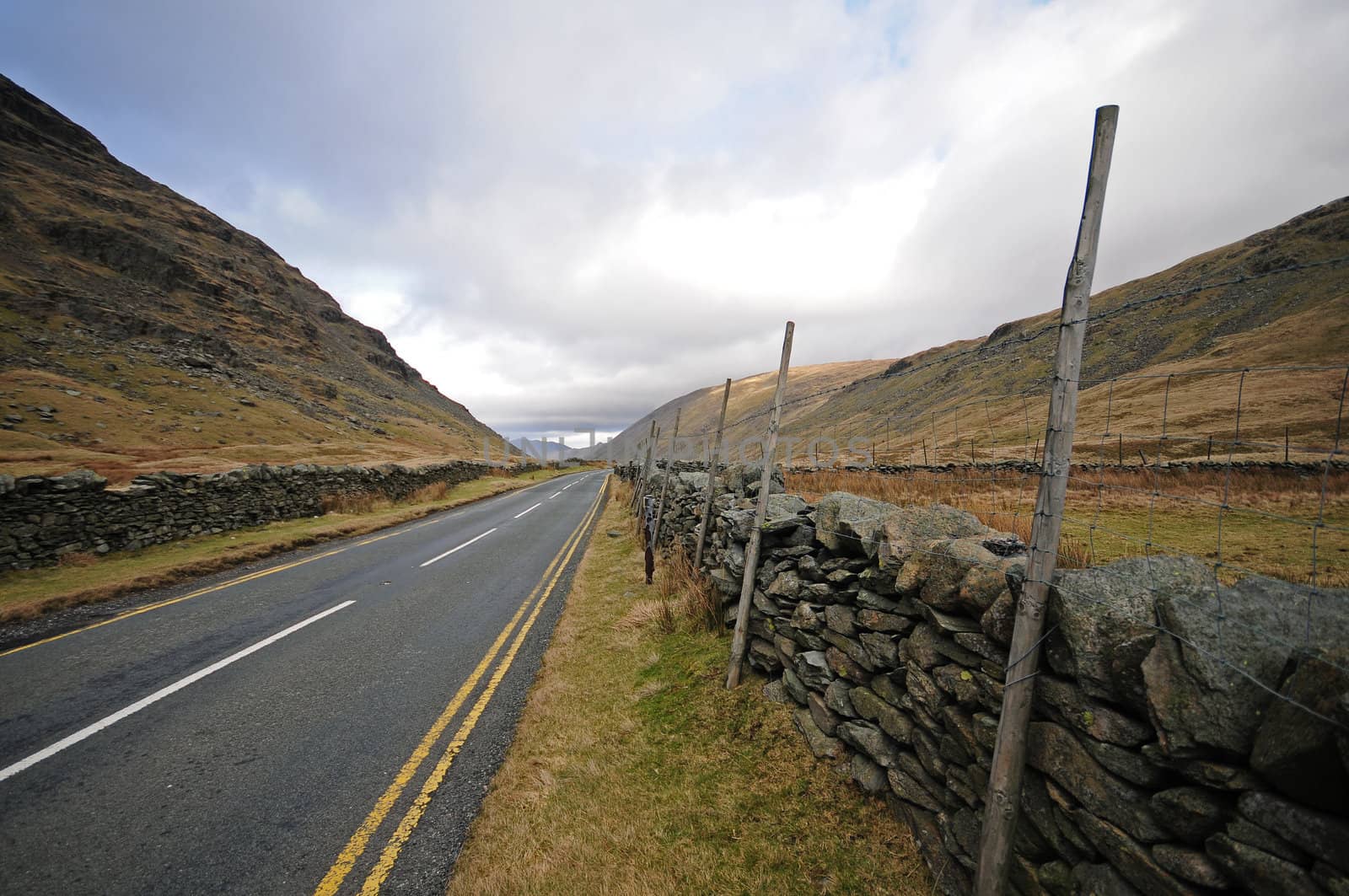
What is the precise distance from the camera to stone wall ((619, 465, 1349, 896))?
193cm

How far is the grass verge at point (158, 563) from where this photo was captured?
8906mm

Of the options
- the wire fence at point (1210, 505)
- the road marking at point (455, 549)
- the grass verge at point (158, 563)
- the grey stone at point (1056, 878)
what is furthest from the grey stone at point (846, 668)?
the grass verge at point (158, 563)

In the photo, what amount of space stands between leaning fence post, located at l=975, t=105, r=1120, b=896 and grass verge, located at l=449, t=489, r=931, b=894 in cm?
90

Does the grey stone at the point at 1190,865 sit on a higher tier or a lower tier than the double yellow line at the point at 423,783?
higher

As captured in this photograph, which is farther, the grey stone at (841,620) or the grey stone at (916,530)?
the grey stone at (841,620)

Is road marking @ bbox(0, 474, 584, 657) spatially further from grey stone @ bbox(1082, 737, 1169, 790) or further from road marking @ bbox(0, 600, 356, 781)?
grey stone @ bbox(1082, 737, 1169, 790)

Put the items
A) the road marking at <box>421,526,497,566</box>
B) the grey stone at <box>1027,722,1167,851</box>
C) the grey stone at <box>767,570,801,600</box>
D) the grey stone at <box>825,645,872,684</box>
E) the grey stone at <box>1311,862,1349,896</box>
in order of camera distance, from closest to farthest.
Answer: the grey stone at <box>1311,862,1349,896</box> → the grey stone at <box>1027,722,1167,851</box> → the grey stone at <box>825,645,872,684</box> → the grey stone at <box>767,570,801,600</box> → the road marking at <box>421,526,497,566</box>

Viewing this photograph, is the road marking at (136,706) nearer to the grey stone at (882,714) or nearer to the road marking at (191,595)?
the road marking at (191,595)

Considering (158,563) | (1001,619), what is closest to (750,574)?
(1001,619)

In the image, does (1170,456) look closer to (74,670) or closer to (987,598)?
(987,598)

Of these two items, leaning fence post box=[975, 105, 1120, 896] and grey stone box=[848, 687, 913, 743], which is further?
grey stone box=[848, 687, 913, 743]

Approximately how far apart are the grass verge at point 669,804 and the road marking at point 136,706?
408 cm

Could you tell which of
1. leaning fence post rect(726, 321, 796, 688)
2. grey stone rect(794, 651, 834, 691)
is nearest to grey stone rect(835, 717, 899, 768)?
grey stone rect(794, 651, 834, 691)

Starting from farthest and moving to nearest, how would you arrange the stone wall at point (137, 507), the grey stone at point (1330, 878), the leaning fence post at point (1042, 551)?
the stone wall at point (137, 507), the leaning fence post at point (1042, 551), the grey stone at point (1330, 878)
